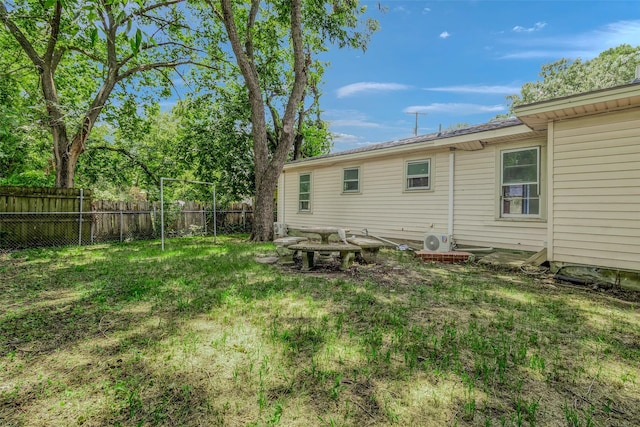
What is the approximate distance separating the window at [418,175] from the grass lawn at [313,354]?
3870 millimetres

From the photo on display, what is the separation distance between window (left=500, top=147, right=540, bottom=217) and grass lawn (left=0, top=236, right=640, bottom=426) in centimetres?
226

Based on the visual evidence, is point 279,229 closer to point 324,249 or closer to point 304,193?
point 304,193

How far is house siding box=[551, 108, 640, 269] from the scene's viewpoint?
4.51m

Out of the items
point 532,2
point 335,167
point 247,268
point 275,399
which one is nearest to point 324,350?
point 275,399

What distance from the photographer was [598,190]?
478 centimetres

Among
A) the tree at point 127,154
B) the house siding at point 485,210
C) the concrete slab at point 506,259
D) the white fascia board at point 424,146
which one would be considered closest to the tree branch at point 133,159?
the tree at point 127,154

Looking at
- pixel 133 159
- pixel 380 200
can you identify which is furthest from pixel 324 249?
pixel 133 159

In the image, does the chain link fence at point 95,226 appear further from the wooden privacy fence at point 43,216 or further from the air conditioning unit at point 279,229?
Answer: the air conditioning unit at point 279,229

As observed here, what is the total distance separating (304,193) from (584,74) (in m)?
27.5

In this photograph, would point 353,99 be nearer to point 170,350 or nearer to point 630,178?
Result: point 630,178

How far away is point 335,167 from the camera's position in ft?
34.9

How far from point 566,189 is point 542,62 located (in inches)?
1196

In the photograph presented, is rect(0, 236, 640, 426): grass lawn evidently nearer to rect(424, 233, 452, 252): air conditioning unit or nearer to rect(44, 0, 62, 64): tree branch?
rect(424, 233, 452, 252): air conditioning unit

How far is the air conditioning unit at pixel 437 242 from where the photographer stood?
23.5 feet
